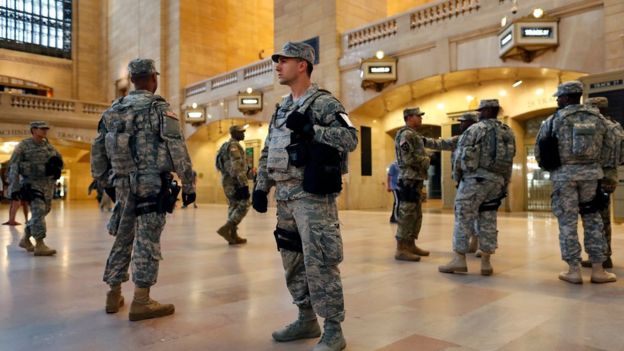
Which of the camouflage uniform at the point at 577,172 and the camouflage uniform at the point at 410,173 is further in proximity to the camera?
the camouflage uniform at the point at 410,173

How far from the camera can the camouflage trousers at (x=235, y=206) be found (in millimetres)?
7500

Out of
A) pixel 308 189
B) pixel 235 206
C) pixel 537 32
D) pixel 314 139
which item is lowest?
pixel 235 206

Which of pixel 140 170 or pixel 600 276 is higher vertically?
pixel 140 170

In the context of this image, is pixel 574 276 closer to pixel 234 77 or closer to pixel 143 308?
pixel 143 308

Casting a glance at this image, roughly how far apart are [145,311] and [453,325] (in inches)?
87.2

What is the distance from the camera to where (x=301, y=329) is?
2.97 m

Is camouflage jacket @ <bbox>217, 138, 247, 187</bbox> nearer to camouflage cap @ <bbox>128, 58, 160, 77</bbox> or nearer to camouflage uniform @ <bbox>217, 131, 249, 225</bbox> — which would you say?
camouflage uniform @ <bbox>217, 131, 249, 225</bbox>

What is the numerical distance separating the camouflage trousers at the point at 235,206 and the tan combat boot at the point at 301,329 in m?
4.54

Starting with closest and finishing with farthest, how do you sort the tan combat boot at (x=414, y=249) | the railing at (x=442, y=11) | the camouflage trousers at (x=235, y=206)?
the tan combat boot at (x=414, y=249), the camouflage trousers at (x=235, y=206), the railing at (x=442, y=11)

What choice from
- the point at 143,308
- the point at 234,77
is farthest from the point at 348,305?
the point at 234,77

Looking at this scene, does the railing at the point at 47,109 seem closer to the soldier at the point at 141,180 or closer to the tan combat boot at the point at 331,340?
the soldier at the point at 141,180

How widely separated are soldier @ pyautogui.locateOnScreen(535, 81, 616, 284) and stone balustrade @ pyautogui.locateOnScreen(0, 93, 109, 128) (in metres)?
24.0

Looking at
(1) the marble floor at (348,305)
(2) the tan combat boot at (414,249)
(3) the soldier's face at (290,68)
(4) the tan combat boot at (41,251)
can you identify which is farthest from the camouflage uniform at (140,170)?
(4) the tan combat boot at (41,251)

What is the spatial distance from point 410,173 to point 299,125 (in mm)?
3392
